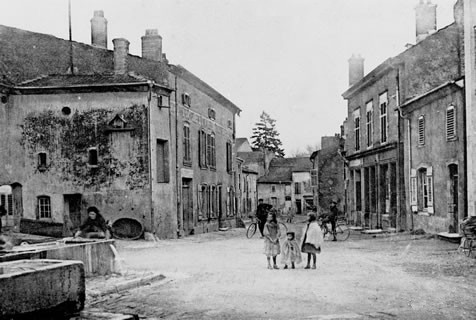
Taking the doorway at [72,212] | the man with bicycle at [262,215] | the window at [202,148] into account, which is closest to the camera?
the doorway at [72,212]

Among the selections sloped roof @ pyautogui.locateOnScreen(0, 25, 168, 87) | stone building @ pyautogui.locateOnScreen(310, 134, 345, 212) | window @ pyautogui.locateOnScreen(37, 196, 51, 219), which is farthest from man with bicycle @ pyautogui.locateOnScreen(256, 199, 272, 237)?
stone building @ pyautogui.locateOnScreen(310, 134, 345, 212)

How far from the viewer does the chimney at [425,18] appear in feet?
87.5

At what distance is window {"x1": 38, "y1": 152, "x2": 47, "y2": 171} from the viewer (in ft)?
77.1

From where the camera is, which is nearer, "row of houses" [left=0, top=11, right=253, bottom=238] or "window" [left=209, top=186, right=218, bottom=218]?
"row of houses" [left=0, top=11, right=253, bottom=238]

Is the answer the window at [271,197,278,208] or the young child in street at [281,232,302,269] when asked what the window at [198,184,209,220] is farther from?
the window at [271,197,278,208]

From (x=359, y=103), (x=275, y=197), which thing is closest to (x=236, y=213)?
(x=359, y=103)

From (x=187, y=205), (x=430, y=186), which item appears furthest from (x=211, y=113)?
(x=430, y=186)

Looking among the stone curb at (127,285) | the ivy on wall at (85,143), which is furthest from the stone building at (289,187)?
the stone curb at (127,285)

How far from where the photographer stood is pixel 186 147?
27.2m

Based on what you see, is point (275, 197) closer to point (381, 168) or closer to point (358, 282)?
point (381, 168)

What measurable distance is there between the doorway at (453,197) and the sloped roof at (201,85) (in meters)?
12.0

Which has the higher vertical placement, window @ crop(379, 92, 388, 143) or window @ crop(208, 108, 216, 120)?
window @ crop(208, 108, 216, 120)

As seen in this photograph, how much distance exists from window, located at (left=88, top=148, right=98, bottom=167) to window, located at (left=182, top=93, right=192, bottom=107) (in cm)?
507

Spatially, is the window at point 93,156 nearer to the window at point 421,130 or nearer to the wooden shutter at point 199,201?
the wooden shutter at point 199,201
